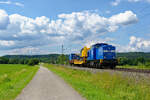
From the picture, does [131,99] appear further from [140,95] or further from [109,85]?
[109,85]

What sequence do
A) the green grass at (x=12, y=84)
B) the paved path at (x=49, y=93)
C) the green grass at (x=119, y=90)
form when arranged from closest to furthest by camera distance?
the green grass at (x=119, y=90) < the paved path at (x=49, y=93) < the green grass at (x=12, y=84)

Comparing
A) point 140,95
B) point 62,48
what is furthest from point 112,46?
point 62,48

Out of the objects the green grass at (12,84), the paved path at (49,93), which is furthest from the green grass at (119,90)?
the green grass at (12,84)

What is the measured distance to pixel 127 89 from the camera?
394 inches

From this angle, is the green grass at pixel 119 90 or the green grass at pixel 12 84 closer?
the green grass at pixel 119 90

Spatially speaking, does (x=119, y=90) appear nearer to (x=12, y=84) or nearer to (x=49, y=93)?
(x=49, y=93)

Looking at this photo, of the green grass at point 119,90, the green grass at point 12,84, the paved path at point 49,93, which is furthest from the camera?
the green grass at point 12,84

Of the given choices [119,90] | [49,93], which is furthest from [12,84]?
[119,90]

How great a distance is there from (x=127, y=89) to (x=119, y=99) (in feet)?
6.95

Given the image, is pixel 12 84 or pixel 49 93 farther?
pixel 12 84

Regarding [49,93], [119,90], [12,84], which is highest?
[119,90]

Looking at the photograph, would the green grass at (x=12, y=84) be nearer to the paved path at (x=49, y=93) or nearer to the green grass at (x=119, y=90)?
the paved path at (x=49, y=93)

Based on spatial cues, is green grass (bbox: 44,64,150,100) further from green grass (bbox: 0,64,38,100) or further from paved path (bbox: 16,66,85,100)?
green grass (bbox: 0,64,38,100)

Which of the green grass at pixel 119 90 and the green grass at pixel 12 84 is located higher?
the green grass at pixel 119 90
